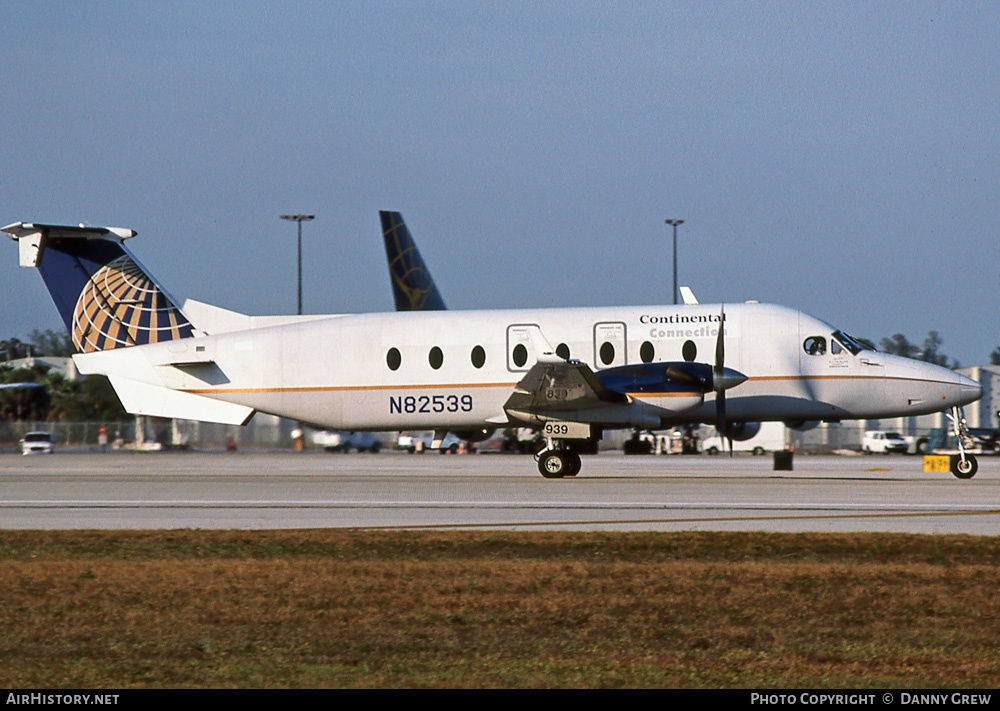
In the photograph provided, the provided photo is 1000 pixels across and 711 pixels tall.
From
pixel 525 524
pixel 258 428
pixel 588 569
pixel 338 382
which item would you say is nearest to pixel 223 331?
pixel 338 382

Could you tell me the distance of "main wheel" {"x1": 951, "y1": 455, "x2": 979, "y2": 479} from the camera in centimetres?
2542

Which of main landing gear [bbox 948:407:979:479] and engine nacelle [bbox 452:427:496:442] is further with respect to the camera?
engine nacelle [bbox 452:427:496:442]

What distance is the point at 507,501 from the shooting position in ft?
64.1

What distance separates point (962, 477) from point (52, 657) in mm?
22006

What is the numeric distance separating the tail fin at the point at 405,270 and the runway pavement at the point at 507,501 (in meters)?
20.9

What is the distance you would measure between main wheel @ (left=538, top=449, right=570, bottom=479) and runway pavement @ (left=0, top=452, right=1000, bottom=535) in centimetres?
29

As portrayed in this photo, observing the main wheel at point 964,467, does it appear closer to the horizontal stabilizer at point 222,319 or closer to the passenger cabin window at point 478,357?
the passenger cabin window at point 478,357

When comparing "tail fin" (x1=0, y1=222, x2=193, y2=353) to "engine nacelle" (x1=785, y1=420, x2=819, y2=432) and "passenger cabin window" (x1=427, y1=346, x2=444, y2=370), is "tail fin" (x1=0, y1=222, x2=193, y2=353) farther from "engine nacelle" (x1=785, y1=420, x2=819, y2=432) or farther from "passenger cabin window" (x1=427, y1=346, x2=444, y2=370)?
"engine nacelle" (x1=785, y1=420, x2=819, y2=432)

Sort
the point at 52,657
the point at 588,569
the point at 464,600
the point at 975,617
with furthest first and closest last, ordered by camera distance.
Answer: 1. the point at 588,569
2. the point at 464,600
3. the point at 975,617
4. the point at 52,657

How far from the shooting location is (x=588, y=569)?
38.8 ft

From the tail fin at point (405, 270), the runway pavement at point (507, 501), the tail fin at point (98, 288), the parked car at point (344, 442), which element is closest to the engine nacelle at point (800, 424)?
the runway pavement at point (507, 501)

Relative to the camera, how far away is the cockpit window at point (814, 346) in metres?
26.8

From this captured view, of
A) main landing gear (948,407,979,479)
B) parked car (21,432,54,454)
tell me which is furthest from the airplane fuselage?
parked car (21,432,54,454)

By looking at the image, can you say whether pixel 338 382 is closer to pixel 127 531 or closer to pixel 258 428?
pixel 127 531
